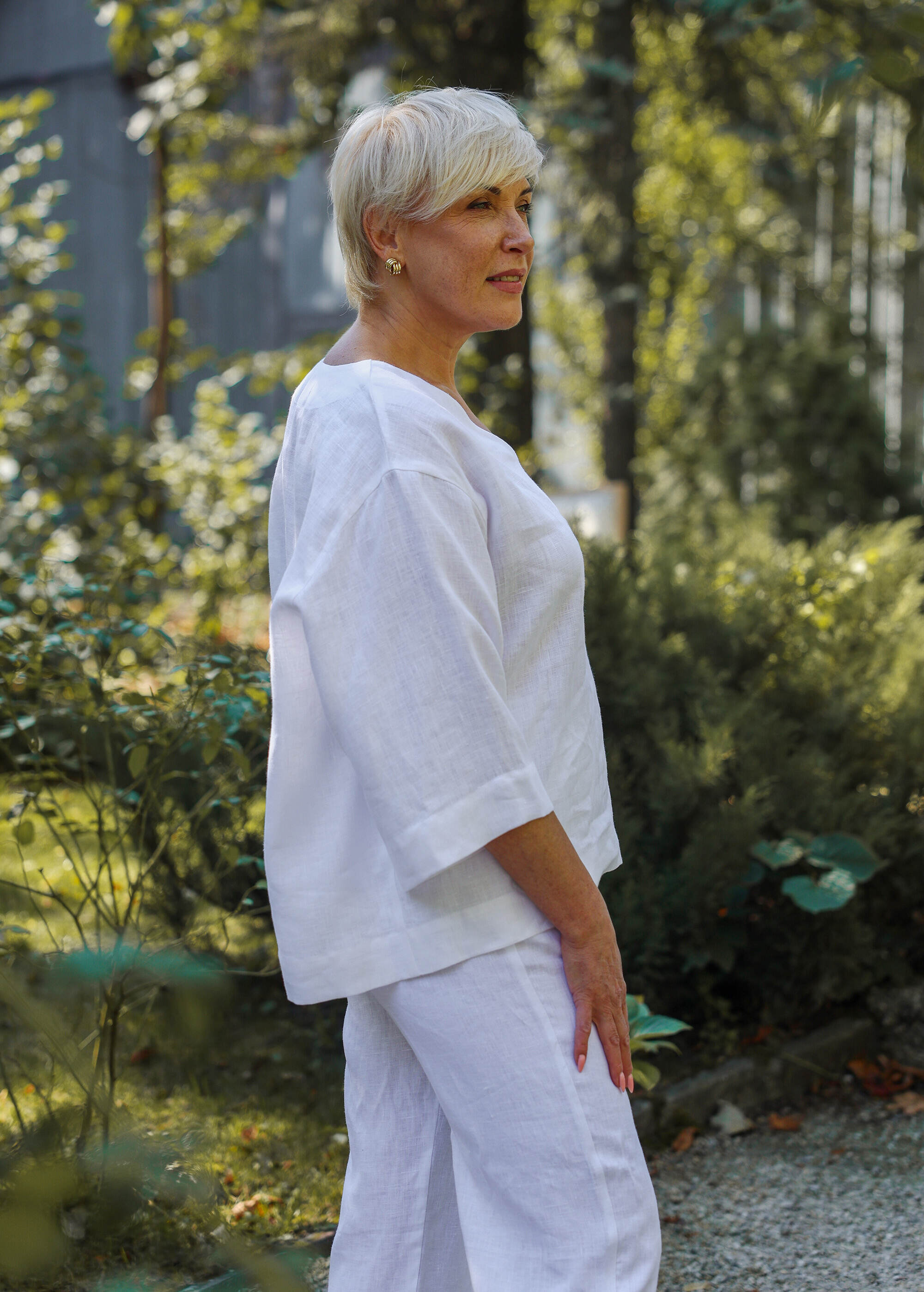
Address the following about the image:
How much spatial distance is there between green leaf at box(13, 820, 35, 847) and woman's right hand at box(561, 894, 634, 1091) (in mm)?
1255

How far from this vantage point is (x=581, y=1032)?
142 centimetres

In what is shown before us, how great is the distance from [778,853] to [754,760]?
28cm

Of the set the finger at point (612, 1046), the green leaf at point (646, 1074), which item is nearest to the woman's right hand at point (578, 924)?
the finger at point (612, 1046)

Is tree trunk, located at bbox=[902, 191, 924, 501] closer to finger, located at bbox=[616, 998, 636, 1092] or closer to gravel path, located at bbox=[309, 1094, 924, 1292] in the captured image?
gravel path, located at bbox=[309, 1094, 924, 1292]

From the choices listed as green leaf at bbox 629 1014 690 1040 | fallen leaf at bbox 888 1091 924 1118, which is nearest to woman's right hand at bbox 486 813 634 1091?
green leaf at bbox 629 1014 690 1040

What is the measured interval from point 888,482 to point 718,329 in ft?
4.67

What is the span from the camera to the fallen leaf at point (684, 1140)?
9.60 ft

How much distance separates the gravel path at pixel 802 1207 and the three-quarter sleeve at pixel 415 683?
1.34 meters

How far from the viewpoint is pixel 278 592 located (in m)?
1.45

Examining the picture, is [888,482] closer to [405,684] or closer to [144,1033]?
[144,1033]

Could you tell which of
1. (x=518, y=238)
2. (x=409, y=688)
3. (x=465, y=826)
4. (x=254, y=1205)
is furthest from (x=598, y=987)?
(x=254, y=1205)

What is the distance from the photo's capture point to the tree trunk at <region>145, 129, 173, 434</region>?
21.2 ft

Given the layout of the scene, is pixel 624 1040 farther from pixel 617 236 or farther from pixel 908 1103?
pixel 617 236

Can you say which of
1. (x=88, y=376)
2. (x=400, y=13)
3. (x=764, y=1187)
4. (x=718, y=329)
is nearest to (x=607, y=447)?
(x=718, y=329)
